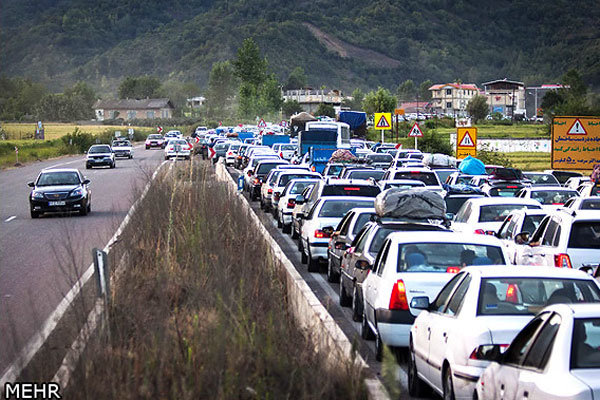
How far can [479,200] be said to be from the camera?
21.1 metres

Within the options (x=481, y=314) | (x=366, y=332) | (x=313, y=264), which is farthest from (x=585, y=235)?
(x=313, y=264)

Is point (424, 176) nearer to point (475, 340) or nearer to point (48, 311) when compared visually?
point (48, 311)

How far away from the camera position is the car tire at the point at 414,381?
10016 mm

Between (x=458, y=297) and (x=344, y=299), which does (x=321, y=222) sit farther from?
(x=458, y=297)

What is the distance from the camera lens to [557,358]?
6438mm

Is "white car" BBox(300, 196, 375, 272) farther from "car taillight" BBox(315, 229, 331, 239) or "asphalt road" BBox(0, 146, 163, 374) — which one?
→ "asphalt road" BBox(0, 146, 163, 374)

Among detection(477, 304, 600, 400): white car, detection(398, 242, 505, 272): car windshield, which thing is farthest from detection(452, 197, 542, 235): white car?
detection(477, 304, 600, 400): white car

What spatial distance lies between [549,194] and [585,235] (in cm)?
1146

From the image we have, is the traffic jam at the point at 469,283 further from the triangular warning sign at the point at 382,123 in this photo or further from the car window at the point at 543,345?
the triangular warning sign at the point at 382,123

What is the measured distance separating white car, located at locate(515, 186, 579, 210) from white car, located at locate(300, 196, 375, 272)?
17.3 ft

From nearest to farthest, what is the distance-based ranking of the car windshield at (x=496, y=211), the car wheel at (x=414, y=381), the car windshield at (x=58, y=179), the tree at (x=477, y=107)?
the car wheel at (x=414, y=381)
the car windshield at (x=496, y=211)
the car windshield at (x=58, y=179)
the tree at (x=477, y=107)

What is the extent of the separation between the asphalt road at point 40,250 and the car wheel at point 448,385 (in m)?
3.47

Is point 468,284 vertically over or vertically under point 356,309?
over

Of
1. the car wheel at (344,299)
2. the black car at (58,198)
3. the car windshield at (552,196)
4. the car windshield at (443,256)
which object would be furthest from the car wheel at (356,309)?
the black car at (58,198)
